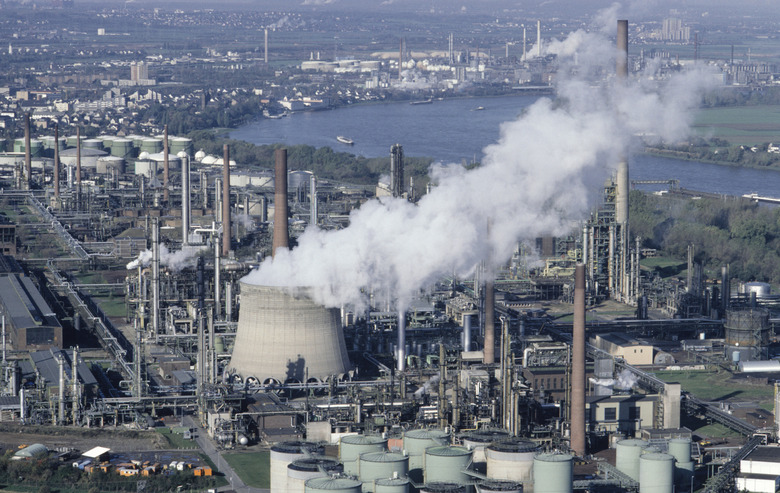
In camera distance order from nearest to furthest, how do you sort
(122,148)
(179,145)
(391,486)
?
(391,486)
(179,145)
(122,148)

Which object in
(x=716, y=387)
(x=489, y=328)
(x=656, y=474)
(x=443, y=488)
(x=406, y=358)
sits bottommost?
(x=716, y=387)

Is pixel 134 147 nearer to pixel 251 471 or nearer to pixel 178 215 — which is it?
pixel 178 215

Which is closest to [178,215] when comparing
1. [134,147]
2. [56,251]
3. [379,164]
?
[56,251]

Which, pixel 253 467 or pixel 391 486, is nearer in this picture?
pixel 391 486

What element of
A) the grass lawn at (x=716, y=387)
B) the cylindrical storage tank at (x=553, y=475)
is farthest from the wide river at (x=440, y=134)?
the cylindrical storage tank at (x=553, y=475)

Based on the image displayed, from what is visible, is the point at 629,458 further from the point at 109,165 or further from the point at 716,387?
the point at 109,165

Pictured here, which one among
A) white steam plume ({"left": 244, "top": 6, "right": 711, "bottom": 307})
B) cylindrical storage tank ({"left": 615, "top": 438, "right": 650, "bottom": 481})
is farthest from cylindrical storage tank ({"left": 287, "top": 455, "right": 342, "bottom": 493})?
white steam plume ({"left": 244, "top": 6, "right": 711, "bottom": 307})

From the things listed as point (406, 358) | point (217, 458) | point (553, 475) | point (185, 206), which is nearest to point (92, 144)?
point (185, 206)
